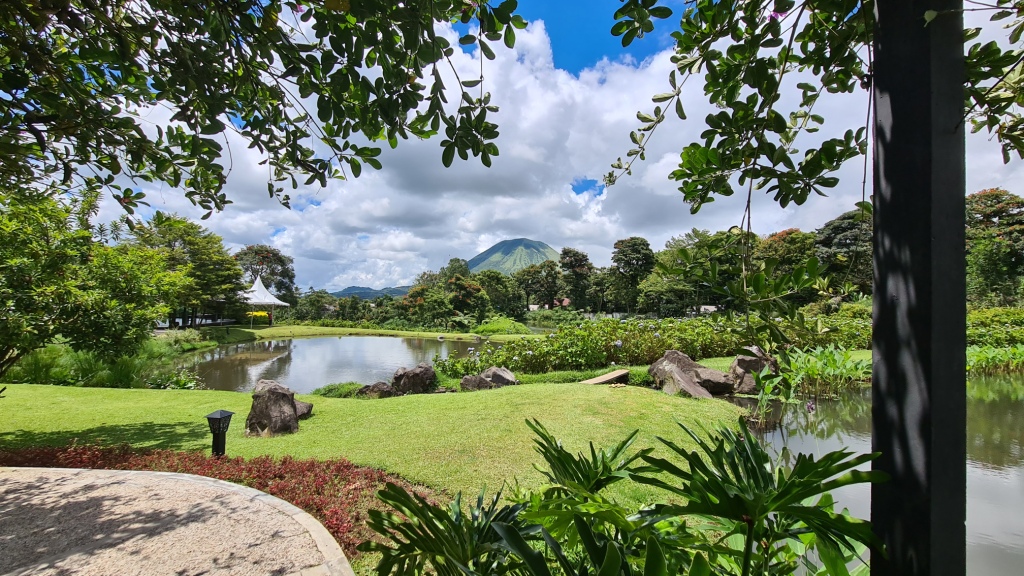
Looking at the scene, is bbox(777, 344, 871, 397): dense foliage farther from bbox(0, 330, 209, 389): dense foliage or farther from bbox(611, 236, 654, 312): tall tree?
bbox(611, 236, 654, 312): tall tree

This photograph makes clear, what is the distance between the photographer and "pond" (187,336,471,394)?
10748 mm

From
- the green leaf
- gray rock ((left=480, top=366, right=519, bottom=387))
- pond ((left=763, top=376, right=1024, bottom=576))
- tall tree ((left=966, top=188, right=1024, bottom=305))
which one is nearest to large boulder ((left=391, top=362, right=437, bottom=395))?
gray rock ((left=480, top=366, right=519, bottom=387))

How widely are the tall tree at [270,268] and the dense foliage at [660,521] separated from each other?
42.8 metres

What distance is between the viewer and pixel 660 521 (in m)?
0.88

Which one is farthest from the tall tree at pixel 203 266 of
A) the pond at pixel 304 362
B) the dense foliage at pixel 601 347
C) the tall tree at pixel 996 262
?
the tall tree at pixel 996 262

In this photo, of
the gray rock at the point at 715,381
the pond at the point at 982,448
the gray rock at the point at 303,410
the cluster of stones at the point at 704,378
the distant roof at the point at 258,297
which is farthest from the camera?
the distant roof at the point at 258,297

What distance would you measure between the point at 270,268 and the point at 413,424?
136 ft

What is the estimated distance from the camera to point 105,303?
14.9 ft

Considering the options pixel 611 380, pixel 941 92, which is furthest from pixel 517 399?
pixel 941 92

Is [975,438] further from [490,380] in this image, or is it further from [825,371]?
[490,380]

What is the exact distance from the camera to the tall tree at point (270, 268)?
38719mm

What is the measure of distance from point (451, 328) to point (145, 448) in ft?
77.6

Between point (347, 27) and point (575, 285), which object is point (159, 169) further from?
point (575, 285)

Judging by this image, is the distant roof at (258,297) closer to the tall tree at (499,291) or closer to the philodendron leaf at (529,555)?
the tall tree at (499,291)
